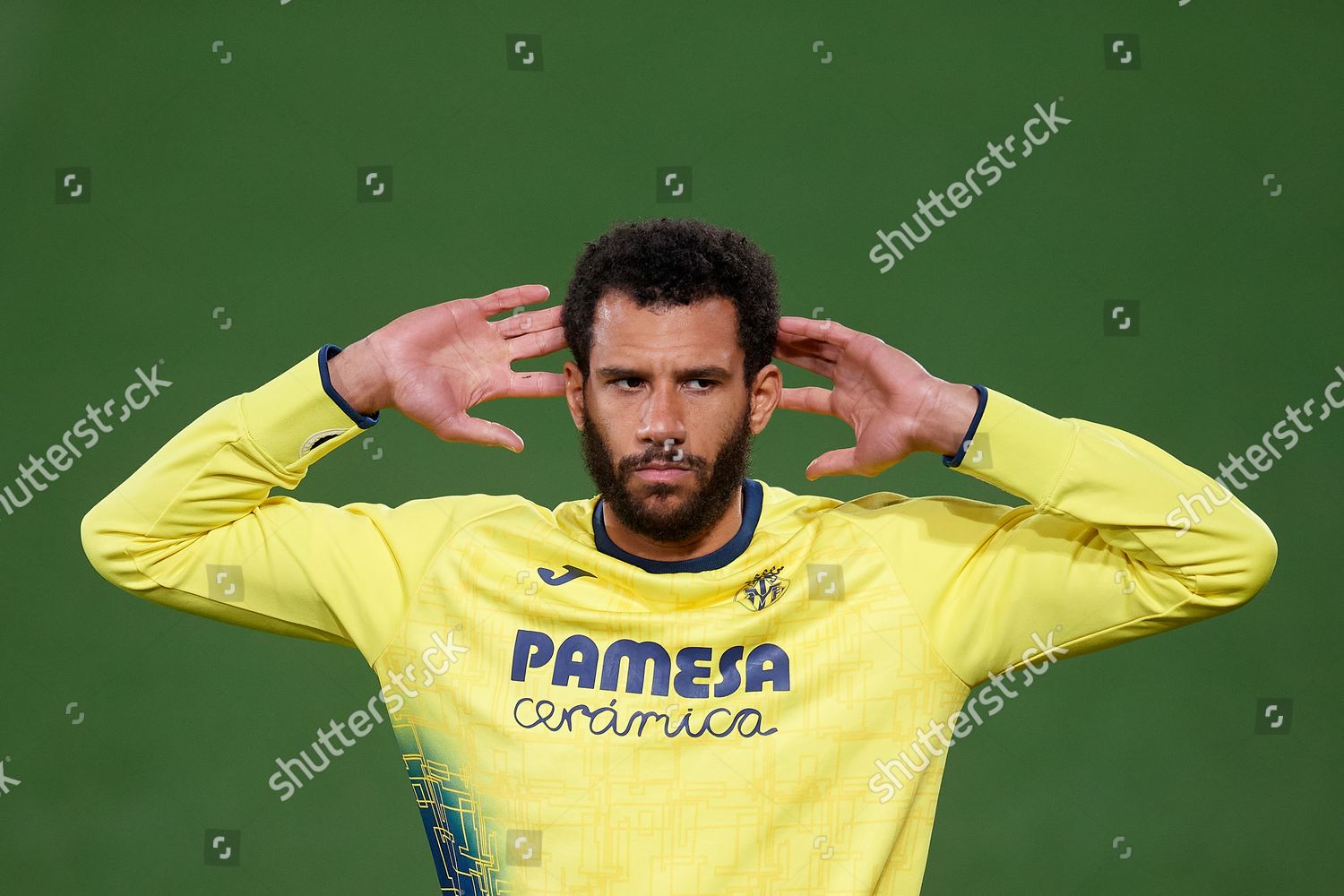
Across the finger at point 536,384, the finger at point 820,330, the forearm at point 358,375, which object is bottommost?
the forearm at point 358,375

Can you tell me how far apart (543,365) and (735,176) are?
0.79 meters

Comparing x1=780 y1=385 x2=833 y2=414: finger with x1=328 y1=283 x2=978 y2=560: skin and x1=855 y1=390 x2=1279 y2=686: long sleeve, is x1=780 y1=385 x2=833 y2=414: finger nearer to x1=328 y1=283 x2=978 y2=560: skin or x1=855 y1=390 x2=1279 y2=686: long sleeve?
x1=328 y1=283 x2=978 y2=560: skin

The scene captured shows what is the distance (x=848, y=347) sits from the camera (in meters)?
2.39

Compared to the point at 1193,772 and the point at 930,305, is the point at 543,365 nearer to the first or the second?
the point at 930,305

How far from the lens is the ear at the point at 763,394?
2.39m

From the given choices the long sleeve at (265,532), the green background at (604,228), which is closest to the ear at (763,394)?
the long sleeve at (265,532)

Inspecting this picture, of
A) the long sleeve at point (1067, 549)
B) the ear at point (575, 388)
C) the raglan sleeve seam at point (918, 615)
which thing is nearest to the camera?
the long sleeve at point (1067, 549)

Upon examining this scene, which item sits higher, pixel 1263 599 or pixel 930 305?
pixel 930 305

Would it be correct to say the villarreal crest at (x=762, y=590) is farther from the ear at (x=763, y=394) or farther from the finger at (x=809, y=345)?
the finger at (x=809, y=345)

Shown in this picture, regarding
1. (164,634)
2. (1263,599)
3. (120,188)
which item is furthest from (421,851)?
(1263,599)

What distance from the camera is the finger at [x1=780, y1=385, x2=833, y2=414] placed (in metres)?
2.47

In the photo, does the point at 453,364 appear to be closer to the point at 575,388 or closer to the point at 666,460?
the point at 575,388

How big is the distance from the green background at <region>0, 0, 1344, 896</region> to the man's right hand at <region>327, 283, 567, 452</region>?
162 cm

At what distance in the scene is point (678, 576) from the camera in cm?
230
